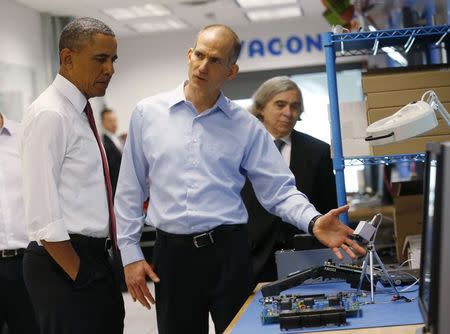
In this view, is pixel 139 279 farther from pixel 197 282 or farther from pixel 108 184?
pixel 108 184

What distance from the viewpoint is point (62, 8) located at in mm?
10414

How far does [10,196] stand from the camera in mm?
3959

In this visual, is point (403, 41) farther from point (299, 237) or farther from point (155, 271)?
point (155, 271)

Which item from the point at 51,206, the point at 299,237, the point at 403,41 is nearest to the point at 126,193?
the point at 51,206

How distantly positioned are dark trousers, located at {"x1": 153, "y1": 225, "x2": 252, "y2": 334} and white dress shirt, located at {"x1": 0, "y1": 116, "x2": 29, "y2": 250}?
49.2 inches

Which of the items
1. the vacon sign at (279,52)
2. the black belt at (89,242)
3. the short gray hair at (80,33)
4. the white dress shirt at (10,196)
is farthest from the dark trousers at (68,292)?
the vacon sign at (279,52)

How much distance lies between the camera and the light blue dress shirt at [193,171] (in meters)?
2.94

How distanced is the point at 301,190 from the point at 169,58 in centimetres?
896

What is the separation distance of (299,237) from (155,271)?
668 mm

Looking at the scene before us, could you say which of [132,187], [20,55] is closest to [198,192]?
[132,187]

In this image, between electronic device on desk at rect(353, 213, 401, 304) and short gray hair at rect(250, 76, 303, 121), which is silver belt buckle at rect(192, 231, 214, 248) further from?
short gray hair at rect(250, 76, 303, 121)

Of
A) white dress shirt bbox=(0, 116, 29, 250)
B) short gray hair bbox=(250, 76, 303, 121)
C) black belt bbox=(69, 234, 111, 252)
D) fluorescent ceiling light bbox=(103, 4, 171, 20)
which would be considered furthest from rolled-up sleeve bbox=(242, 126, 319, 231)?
fluorescent ceiling light bbox=(103, 4, 171, 20)

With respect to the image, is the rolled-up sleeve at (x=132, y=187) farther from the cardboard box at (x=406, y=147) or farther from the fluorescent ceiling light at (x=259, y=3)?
the fluorescent ceiling light at (x=259, y=3)

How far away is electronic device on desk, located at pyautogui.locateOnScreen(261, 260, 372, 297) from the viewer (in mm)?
2730
